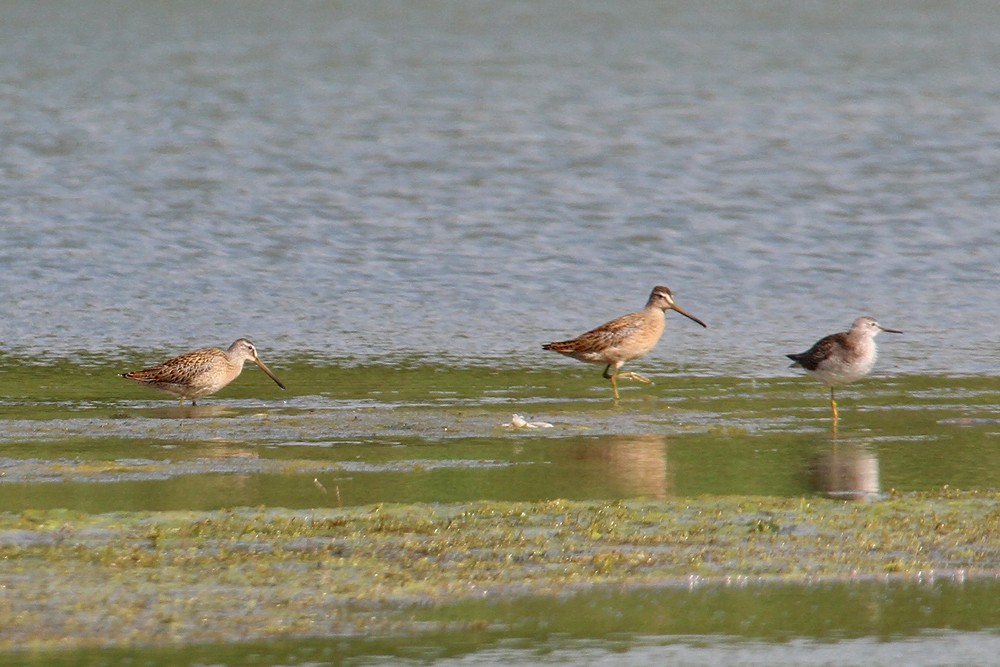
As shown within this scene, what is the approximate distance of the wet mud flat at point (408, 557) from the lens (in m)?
7.85

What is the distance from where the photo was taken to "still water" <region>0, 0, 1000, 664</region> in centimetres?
1116

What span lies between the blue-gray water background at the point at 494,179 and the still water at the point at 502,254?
9 cm

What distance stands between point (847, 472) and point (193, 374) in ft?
17.8

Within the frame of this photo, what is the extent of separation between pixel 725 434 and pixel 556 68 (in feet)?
81.5

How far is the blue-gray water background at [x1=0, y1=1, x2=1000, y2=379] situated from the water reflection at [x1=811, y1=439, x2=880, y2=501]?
363 cm

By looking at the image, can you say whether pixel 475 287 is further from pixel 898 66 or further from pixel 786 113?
pixel 898 66

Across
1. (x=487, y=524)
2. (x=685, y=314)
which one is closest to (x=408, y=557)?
(x=487, y=524)

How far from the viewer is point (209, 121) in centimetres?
3123

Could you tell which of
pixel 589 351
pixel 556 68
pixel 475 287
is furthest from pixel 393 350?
pixel 556 68

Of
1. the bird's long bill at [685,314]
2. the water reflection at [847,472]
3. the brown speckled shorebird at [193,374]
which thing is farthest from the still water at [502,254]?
the bird's long bill at [685,314]

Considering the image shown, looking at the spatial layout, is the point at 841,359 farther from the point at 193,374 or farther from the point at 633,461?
the point at 193,374

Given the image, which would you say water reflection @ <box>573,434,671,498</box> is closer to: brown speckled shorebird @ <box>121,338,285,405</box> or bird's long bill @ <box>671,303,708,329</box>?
brown speckled shorebird @ <box>121,338,285,405</box>

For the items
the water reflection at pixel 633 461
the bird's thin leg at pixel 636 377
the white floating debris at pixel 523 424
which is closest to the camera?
the water reflection at pixel 633 461

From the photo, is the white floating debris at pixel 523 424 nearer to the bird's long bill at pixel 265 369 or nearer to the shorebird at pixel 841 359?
the shorebird at pixel 841 359
